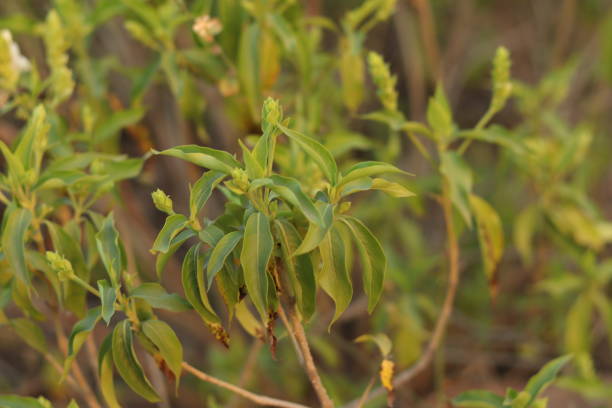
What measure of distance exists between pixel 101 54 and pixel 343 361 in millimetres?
1315

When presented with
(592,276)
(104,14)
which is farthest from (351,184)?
(592,276)

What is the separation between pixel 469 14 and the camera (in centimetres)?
264

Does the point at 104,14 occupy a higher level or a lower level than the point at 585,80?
higher

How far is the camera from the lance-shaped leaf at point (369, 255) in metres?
0.91

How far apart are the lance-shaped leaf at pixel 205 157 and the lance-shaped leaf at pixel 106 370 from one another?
304mm

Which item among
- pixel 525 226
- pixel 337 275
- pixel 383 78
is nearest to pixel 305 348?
pixel 337 275

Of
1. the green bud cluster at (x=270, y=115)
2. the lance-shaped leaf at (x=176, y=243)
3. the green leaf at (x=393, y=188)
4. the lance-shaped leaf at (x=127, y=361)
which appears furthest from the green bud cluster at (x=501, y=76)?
the lance-shaped leaf at (x=127, y=361)

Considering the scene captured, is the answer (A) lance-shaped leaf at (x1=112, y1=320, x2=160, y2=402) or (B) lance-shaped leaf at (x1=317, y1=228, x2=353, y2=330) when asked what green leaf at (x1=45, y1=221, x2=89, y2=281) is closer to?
(A) lance-shaped leaf at (x1=112, y1=320, x2=160, y2=402)

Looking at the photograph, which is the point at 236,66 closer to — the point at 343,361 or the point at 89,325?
the point at 89,325

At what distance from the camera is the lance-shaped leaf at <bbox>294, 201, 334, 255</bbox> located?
2.67 ft

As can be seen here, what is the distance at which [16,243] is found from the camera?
97 cm

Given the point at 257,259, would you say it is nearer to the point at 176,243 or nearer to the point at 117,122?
the point at 176,243

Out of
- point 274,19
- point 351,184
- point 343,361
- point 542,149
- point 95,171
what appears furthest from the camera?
point 343,361

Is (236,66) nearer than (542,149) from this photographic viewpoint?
Yes
